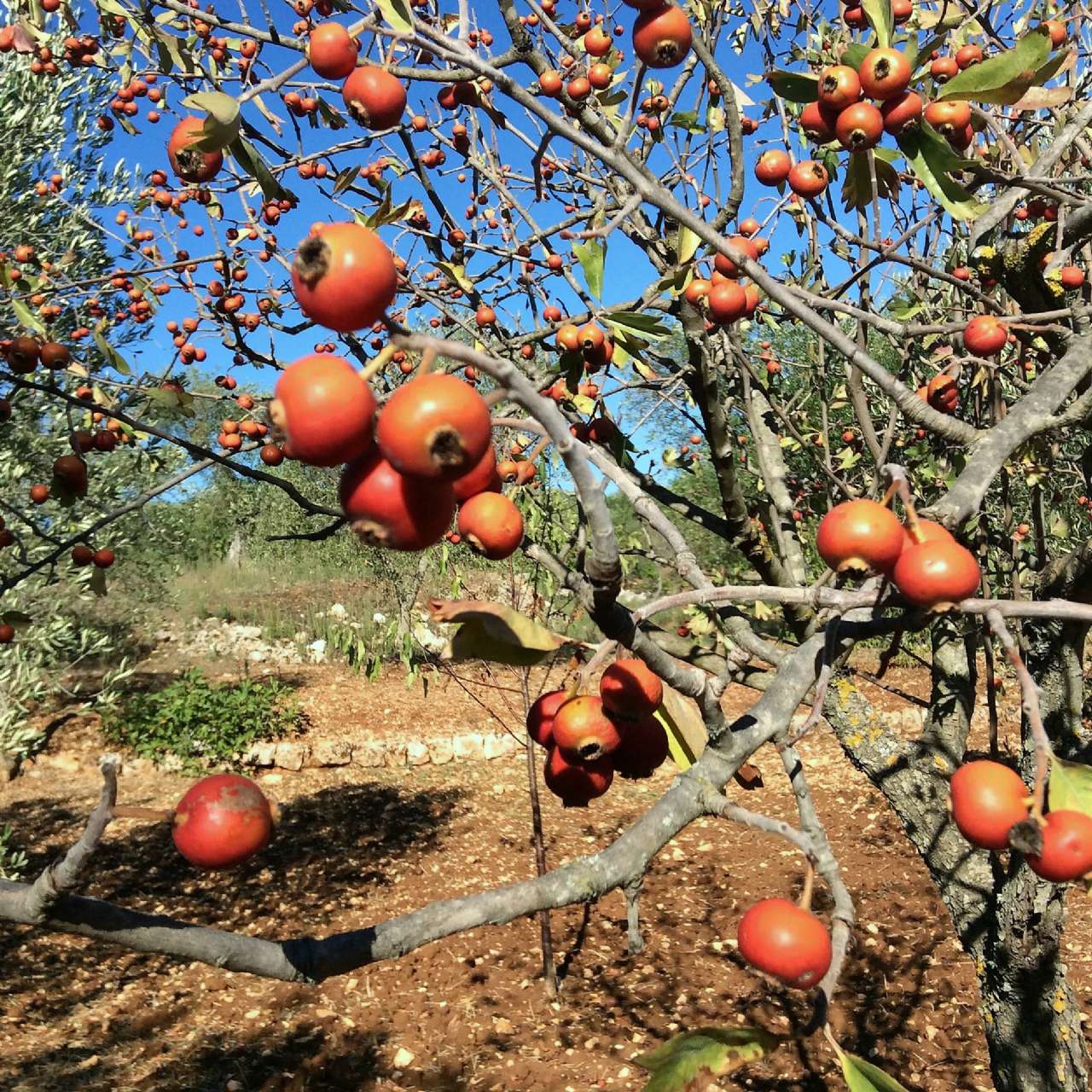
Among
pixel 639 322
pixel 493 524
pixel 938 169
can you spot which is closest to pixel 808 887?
pixel 493 524

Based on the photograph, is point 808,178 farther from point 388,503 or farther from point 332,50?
point 388,503

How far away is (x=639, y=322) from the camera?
2.10 m

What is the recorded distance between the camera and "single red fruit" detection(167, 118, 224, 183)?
5.06 ft

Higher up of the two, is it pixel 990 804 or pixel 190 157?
pixel 190 157

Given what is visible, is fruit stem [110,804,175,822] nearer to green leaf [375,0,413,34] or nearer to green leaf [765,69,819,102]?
green leaf [375,0,413,34]

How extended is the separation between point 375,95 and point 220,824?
155cm

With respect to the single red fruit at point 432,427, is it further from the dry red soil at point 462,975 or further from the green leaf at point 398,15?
the dry red soil at point 462,975

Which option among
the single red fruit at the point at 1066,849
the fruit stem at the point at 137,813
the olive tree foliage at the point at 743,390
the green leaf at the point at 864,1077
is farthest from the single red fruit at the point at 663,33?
the green leaf at the point at 864,1077

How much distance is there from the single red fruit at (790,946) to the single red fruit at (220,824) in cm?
68

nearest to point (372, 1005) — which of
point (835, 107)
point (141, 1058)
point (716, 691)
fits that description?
point (141, 1058)

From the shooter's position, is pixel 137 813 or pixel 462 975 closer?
pixel 137 813

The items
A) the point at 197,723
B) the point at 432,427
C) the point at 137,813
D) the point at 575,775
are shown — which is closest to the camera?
the point at 432,427

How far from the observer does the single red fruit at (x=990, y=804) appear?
109 centimetres

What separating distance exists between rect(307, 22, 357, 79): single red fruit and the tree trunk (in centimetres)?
293
